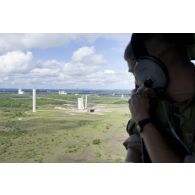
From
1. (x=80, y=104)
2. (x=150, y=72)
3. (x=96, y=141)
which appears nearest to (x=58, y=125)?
(x=80, y=104)

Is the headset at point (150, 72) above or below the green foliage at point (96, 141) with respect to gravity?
below

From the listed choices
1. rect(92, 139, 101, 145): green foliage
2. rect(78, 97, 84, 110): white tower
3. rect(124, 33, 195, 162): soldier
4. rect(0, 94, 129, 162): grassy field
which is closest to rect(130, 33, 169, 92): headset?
rect(124, 33, 195, 162): soldier

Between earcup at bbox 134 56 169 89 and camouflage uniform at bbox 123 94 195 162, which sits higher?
earcup at bbox 134 56 169 89

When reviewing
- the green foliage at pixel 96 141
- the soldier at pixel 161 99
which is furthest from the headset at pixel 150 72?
the green foliage at pixel 96 141

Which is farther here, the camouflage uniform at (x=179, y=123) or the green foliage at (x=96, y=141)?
the green foliage at (x=96, y=141)

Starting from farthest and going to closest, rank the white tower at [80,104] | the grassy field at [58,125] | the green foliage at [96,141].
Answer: the green foliage at [96,141] < the white tower at [80,104] < the grassy field at [58,125]

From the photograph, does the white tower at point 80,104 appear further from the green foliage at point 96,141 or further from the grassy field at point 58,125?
the green foliage at point 96,141

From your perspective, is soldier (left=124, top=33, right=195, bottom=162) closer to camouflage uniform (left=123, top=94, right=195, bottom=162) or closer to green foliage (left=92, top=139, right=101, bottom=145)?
camouflage uniform (left=123, top=94, right=195, bottom=162)

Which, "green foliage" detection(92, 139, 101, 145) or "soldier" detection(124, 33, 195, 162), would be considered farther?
"green foliage" detection(92, 139, 101, 145)
